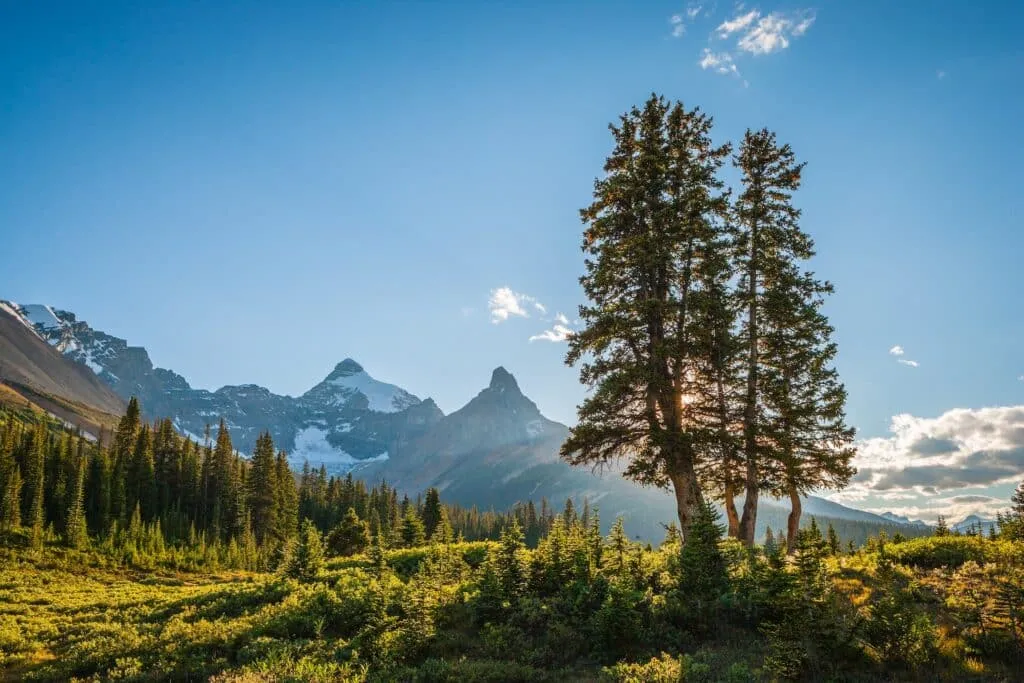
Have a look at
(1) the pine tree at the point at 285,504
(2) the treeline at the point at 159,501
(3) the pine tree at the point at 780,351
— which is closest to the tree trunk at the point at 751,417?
(3) the pine tree at the point at 780,351

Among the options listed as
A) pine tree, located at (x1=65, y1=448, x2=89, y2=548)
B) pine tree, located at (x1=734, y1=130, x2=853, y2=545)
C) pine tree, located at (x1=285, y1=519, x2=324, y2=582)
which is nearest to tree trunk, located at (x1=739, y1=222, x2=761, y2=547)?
pine tree, located at (x1=734, y1=130, x2=853, y2=545)

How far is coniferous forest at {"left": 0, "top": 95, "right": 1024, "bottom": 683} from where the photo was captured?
943 cm

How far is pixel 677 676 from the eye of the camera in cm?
868

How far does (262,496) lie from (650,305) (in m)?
79.6

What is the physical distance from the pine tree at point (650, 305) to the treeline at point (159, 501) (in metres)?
26.5

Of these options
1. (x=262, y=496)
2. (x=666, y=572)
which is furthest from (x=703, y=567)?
(x=262, y=496)

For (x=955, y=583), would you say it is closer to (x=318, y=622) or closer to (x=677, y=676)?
(x=677, y=676)

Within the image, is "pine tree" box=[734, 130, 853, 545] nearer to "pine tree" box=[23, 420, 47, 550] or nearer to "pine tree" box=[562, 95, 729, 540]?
"pine tree" box=[562, 95, 729, 540]

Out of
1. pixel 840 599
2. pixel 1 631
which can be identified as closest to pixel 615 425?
pixel 840 599

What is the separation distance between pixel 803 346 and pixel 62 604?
37963mm

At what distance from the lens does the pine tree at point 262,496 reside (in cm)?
8125

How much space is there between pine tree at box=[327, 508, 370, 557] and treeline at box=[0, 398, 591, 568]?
402 millimetres

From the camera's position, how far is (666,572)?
46.1ft

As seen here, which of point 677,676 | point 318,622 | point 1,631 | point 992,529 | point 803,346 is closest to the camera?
point 677,676
